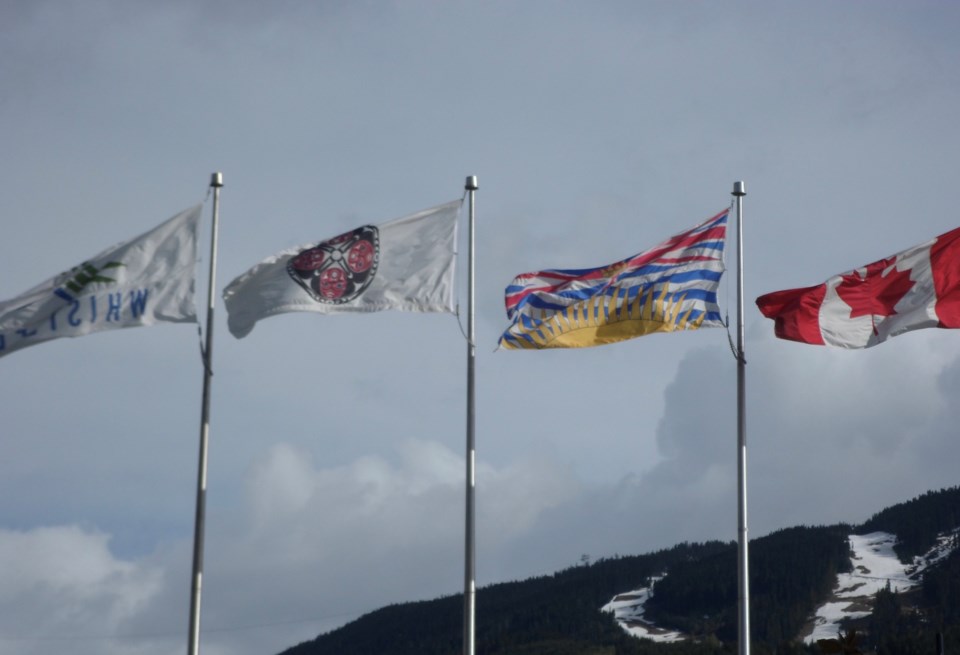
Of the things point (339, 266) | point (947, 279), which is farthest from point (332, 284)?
point (947, 279)

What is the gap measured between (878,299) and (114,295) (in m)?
18.5

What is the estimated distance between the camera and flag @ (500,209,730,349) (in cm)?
3812

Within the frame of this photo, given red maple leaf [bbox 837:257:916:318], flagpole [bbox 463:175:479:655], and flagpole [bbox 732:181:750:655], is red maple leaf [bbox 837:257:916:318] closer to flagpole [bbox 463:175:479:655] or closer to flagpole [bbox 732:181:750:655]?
flagpole [bbox 732:181:750:655]

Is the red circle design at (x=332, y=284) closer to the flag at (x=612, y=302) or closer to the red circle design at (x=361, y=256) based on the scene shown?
the red circle design at (x=361, y=256)

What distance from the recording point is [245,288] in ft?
116

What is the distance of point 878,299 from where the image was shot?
38969 millimetres

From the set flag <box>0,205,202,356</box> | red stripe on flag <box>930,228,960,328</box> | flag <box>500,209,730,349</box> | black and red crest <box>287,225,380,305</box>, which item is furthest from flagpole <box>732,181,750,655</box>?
flag <box>0,205,202,356</box>

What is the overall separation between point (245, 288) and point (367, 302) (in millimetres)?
2791

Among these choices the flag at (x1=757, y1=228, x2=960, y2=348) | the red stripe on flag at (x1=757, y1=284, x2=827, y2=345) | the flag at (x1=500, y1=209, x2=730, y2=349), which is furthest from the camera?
the red stripe on flag at (x1=757, y1=284, x2=827, y2=345)

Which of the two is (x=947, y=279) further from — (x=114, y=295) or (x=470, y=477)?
(x=114, y=295)

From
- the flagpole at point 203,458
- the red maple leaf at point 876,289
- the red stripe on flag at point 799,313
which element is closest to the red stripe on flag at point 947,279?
the red maple leaf at point 876,289

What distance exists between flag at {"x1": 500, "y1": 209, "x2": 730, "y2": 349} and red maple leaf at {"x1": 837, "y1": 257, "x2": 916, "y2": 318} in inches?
133

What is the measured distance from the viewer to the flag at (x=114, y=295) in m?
34.2

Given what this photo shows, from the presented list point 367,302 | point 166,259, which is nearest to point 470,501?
point 367,302
